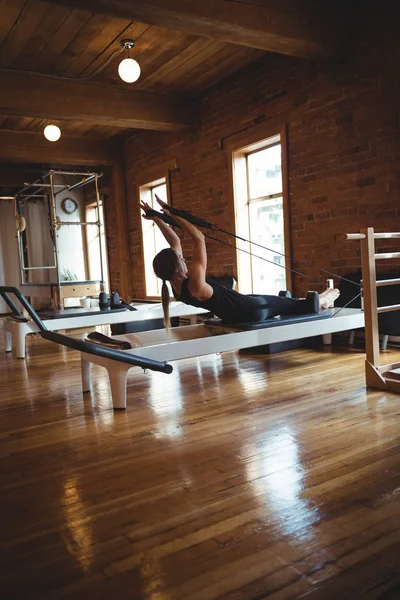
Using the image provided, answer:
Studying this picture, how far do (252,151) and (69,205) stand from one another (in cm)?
510

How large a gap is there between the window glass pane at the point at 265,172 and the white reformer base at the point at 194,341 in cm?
223

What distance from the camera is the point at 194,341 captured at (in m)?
3.26

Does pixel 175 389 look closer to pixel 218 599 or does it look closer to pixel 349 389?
pixel 349 389

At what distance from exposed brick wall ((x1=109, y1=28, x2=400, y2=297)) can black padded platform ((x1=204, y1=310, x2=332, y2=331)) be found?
42.7 inches

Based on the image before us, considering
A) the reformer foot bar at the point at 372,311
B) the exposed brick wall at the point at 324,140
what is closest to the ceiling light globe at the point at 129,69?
the exposed brick wall at the point at 324,140

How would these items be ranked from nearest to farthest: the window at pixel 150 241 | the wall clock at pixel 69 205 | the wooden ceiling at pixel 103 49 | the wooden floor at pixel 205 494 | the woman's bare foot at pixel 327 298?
the wooden floor at pixel 205 494 → the woman's bare foot at pixel 327 298 → the wooden ceiling at pixel 103 49 → the window at pixel 150 241 → the wall clock at pixel 69 205

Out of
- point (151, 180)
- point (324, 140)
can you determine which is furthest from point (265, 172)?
point (151, 180)

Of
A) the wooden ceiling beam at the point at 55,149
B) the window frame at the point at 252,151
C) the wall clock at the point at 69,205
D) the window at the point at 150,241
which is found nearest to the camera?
the window frame at the point at 252,151

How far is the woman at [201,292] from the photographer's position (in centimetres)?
334

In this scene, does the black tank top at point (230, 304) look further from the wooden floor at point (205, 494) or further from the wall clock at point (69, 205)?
the wall clock at point (69, 205)

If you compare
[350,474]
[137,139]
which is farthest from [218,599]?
[137,139]

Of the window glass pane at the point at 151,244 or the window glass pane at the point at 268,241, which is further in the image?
the window glass pane at the point at 151,244

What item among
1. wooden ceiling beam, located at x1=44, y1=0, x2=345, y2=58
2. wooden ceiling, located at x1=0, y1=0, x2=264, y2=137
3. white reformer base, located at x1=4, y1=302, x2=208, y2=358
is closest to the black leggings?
white reformer base, located at x1=4, y1=302, x2=208, y2=358

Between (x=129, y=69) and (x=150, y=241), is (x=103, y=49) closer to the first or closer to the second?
(x=129, y=69)
